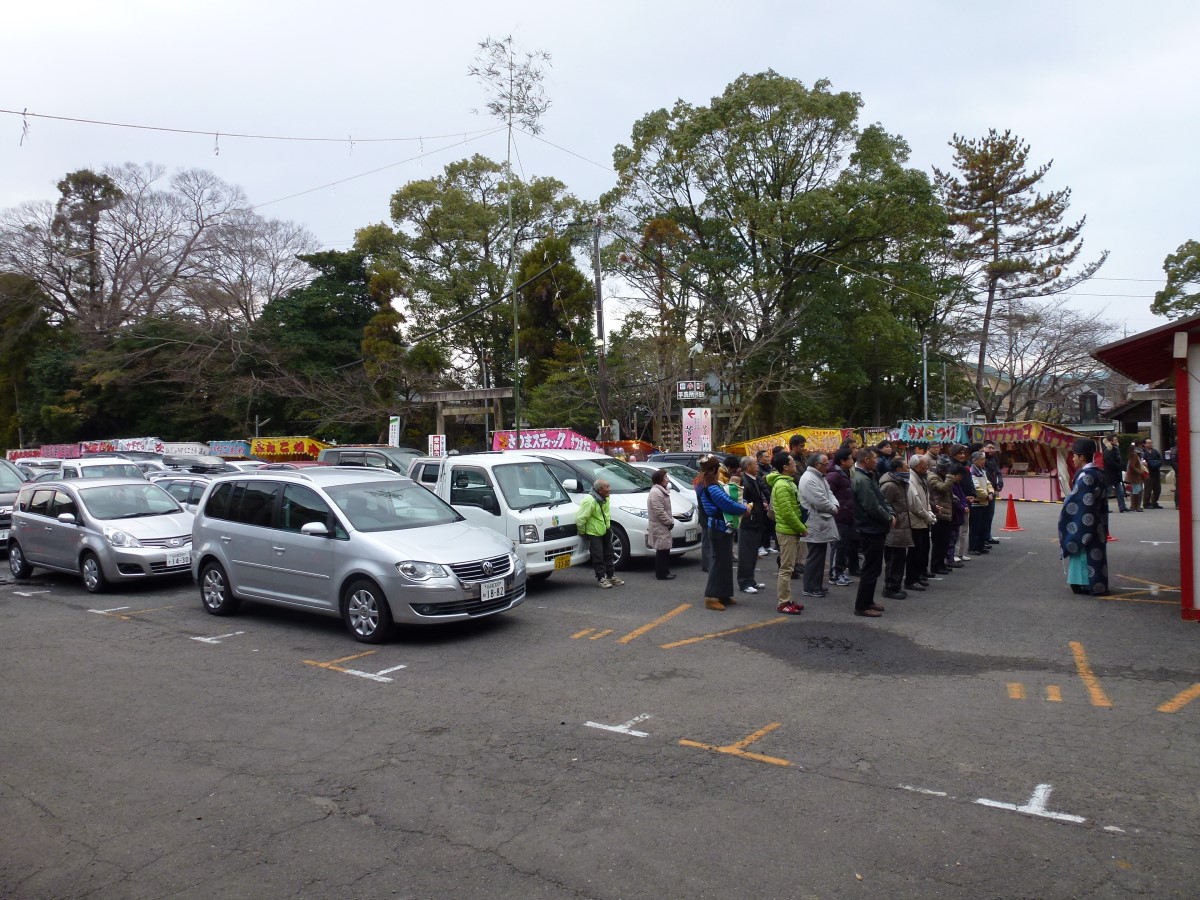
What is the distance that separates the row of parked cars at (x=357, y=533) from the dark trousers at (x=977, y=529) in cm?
473

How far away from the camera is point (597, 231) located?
2355 centimetres

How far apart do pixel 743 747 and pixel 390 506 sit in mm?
5188

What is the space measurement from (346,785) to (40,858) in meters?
1.52

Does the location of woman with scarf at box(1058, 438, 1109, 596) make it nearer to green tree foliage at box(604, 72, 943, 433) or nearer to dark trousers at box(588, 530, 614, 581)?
dark trousers at box(588, 530, 614, 581)

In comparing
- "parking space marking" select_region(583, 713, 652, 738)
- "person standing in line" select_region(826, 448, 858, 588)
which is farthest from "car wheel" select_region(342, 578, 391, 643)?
"person standing in line" select_region(826, 448, 858, 588)

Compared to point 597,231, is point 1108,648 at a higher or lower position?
lower

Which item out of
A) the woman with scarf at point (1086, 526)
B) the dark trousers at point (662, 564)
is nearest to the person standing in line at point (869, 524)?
the woman with scarf at point (1086, 526)

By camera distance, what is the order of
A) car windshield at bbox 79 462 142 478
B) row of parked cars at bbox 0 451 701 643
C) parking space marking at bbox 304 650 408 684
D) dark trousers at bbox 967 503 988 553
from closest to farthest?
parking space marking at bbox 304 650 408 684 < row of parked cars at bbox 0 451 701 643 < dark trousers at bbox 967 503 988 553 < car windshield at bbox 79 462 142 478

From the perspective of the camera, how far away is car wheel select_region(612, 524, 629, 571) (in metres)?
12.8

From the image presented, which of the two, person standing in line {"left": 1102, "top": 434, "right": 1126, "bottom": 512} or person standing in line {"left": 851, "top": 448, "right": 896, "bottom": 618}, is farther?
person standing in line {"left": 1102, "top": 434, "right": 1126, "bottom": 512}

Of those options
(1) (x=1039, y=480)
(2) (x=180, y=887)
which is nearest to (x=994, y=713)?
(2) (x=180, y=887)

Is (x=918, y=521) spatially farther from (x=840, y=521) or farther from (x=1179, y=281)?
(x=1179, y=281)

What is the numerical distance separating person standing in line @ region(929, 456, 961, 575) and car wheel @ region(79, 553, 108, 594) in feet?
38.3

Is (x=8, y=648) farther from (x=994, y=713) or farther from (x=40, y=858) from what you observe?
(x=994, y=713)
